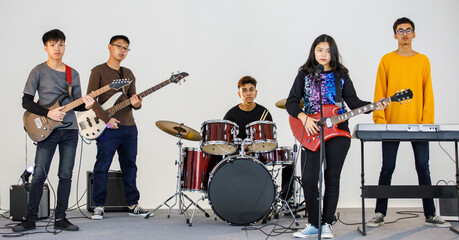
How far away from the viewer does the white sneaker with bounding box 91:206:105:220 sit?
4.38 meters

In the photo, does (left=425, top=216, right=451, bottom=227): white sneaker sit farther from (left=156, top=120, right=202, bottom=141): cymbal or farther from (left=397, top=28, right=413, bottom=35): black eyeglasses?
(left=156, top=120, right=202, bottom=141): cymbal

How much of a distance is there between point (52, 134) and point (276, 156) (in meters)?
2.00

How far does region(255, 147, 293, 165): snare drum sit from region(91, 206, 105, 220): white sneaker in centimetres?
160

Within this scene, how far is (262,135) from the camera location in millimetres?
4074

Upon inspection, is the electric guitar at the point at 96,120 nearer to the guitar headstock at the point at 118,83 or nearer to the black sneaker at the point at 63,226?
the guitar headstock at the point at 118,83

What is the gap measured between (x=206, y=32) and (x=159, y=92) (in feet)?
3.01

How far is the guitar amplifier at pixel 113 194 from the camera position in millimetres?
4844

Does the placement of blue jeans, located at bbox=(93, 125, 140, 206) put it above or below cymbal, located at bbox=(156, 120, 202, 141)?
below

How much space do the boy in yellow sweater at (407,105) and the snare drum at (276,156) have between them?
94cm

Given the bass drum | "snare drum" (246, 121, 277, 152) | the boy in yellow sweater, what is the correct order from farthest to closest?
1. "snare drum" (246, 121, 277, 152)
2. the bass drum
3. the boy in yellow sweater

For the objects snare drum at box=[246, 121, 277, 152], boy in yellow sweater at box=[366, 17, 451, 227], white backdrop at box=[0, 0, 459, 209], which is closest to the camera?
boy in yellow sweater at box=[366, 17, 451, 227]

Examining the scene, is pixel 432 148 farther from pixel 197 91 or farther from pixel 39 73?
pixel 39 73

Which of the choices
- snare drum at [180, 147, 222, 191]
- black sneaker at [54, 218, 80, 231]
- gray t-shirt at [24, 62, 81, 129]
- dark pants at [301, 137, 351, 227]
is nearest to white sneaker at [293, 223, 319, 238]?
dark pants at [301, 137, 351, 227]

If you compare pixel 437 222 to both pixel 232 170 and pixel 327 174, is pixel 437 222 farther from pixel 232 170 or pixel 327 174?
pixel 232 170
